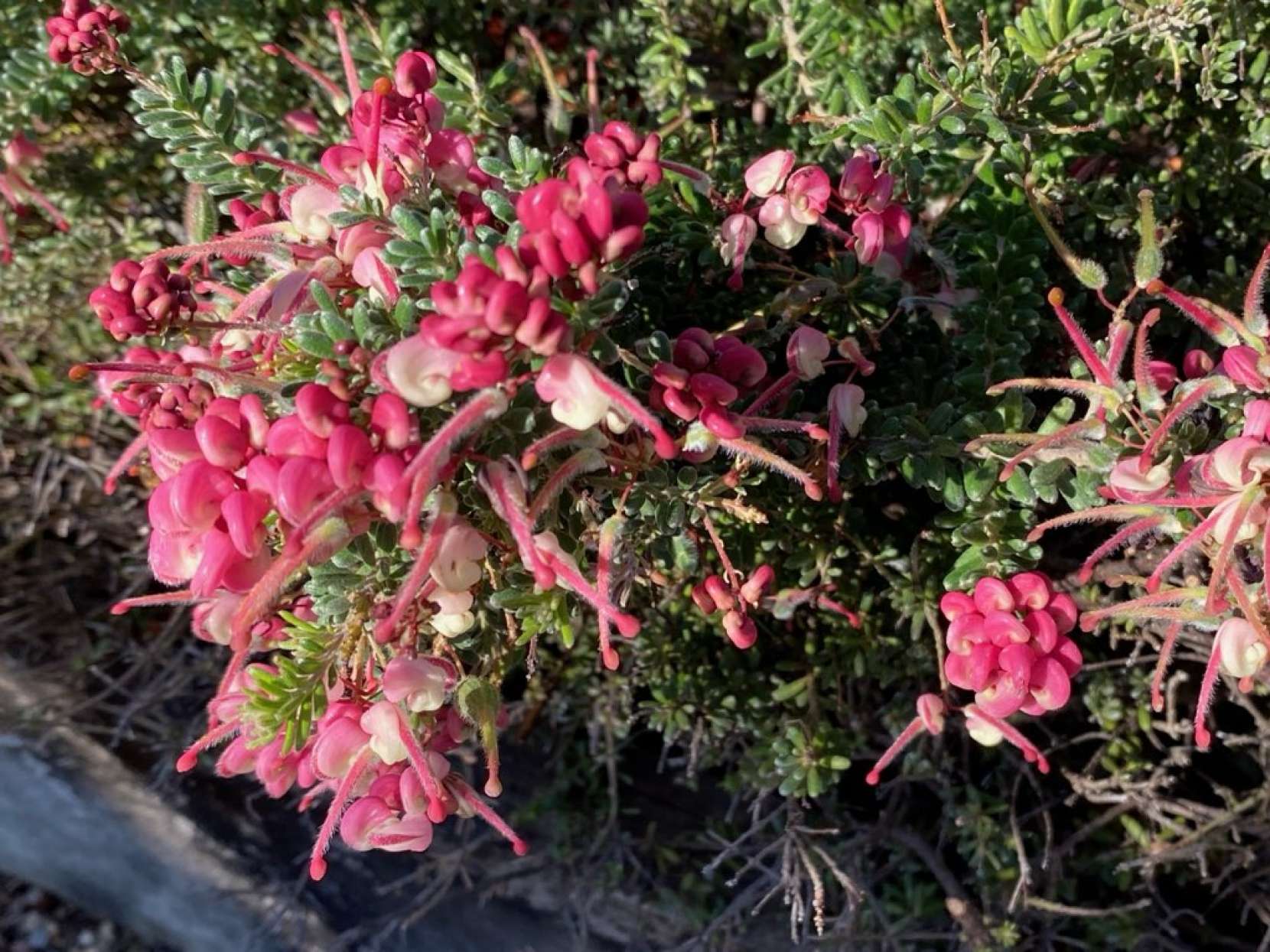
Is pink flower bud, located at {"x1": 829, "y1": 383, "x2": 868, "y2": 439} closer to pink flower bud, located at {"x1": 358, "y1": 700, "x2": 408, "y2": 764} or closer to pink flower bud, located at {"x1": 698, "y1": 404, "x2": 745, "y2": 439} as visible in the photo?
pink flower bud, located at {"x1": 698, "y1": 404, "x2": 745, "y2": 439}

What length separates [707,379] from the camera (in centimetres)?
→ 74

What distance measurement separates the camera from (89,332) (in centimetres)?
161

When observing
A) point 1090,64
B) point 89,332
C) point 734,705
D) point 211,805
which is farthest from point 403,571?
point 211,805

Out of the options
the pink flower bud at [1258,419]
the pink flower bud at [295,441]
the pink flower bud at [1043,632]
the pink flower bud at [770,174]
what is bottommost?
the pink flower bud at [1043,632]

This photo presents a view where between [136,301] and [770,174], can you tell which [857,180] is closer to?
[770,174]

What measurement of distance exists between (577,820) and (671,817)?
0.15m

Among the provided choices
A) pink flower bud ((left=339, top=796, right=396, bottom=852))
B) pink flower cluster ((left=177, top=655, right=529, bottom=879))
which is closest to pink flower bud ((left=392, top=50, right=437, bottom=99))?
pink flower cluster ((left=177, top=655, right=529, bottom=879))

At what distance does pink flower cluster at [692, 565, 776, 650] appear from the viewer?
0.90 m

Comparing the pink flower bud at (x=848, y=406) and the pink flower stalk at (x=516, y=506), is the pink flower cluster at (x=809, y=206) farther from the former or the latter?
the pink flower stalk at (x=516, y=506)

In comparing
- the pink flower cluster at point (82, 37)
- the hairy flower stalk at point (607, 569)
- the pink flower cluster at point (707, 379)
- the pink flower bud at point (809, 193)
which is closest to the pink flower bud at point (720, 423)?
the pink flower cluster at point (707, 379)

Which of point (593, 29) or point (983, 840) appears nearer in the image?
point (983, 840)

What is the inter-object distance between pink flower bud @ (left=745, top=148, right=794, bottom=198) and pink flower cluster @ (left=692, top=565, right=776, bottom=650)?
0.33 metres

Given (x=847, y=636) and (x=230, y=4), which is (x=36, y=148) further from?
(x=847, y=636)

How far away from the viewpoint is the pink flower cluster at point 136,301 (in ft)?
2.64
